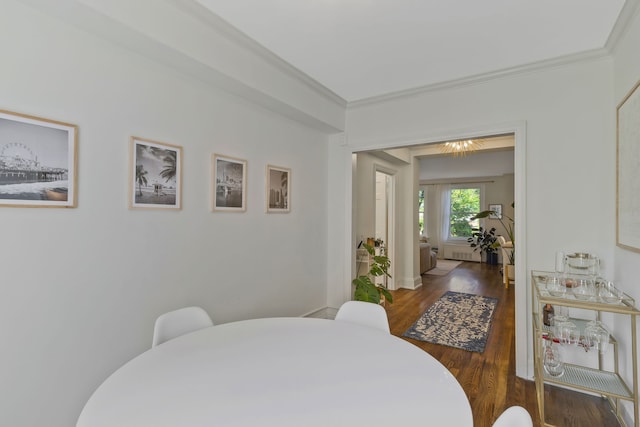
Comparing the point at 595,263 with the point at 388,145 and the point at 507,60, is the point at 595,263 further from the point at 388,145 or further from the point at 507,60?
the point at 388,145

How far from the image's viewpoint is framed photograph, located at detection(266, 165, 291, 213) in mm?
2998

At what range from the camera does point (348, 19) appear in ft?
6.74

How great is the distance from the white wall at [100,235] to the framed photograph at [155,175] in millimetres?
58

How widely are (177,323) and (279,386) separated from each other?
901mm

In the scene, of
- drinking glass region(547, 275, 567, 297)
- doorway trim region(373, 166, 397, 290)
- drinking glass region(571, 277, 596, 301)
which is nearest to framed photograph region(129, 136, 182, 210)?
drinking glass region(547, 275, 567, 297)

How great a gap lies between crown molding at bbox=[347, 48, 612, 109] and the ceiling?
4 cm

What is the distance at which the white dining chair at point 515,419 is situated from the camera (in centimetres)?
87

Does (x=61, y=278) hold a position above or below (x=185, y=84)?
below

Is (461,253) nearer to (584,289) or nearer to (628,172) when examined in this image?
(584,289)

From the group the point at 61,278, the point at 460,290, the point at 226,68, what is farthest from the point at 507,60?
the point at 460,290

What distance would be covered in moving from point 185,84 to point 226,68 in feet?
1.03

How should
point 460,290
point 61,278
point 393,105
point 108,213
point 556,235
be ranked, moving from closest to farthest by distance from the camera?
point 61,278 → point 108,213 → point 556,235 → point 393,105 → point 460,290

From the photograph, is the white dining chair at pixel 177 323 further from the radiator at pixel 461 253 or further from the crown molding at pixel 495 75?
the radiator at pixel 461 253

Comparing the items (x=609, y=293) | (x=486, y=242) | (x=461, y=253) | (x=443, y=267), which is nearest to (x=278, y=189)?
(x=609, y=293)
